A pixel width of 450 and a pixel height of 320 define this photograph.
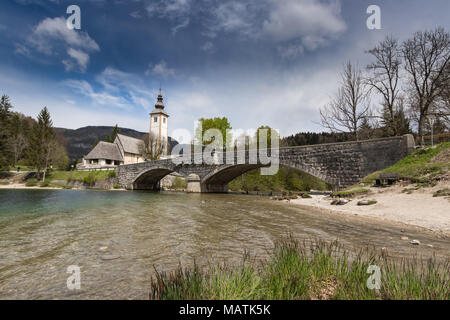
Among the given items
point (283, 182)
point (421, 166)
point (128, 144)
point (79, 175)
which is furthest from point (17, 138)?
point (421, 166)

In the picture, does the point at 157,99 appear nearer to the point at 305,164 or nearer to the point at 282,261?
the point at 305,164

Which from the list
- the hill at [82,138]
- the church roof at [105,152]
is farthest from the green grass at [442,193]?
the hill at [82,138]

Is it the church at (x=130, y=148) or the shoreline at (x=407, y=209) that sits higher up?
the church at (x=130, y=148)

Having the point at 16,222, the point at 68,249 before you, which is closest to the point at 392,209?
the point at 68,249

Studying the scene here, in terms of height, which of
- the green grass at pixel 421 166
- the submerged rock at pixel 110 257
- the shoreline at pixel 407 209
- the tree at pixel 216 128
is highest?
the tree at pixel 216 128

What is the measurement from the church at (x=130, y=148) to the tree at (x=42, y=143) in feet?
25.7

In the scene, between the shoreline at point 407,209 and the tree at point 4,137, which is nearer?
the shoreline at point 407,209

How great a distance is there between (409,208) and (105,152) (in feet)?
199

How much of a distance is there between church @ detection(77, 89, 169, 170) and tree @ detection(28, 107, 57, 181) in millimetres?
7820

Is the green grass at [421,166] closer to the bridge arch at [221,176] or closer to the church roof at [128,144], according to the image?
the bridge arch at [221,176]

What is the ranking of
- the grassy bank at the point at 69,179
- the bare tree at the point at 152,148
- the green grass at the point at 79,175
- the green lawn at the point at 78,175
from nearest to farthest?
the grassy bank at the point at 69,179 → the green grass at the point at 79,175 → the green lawn at the point at 78,175 → the bare tree at the point at 152,148

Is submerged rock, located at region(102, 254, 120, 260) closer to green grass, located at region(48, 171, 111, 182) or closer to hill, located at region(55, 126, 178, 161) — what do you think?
green grass, located at region(48, 171, 111, 182)

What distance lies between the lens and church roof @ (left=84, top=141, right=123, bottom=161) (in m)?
53.4

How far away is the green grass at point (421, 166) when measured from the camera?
1075cm
